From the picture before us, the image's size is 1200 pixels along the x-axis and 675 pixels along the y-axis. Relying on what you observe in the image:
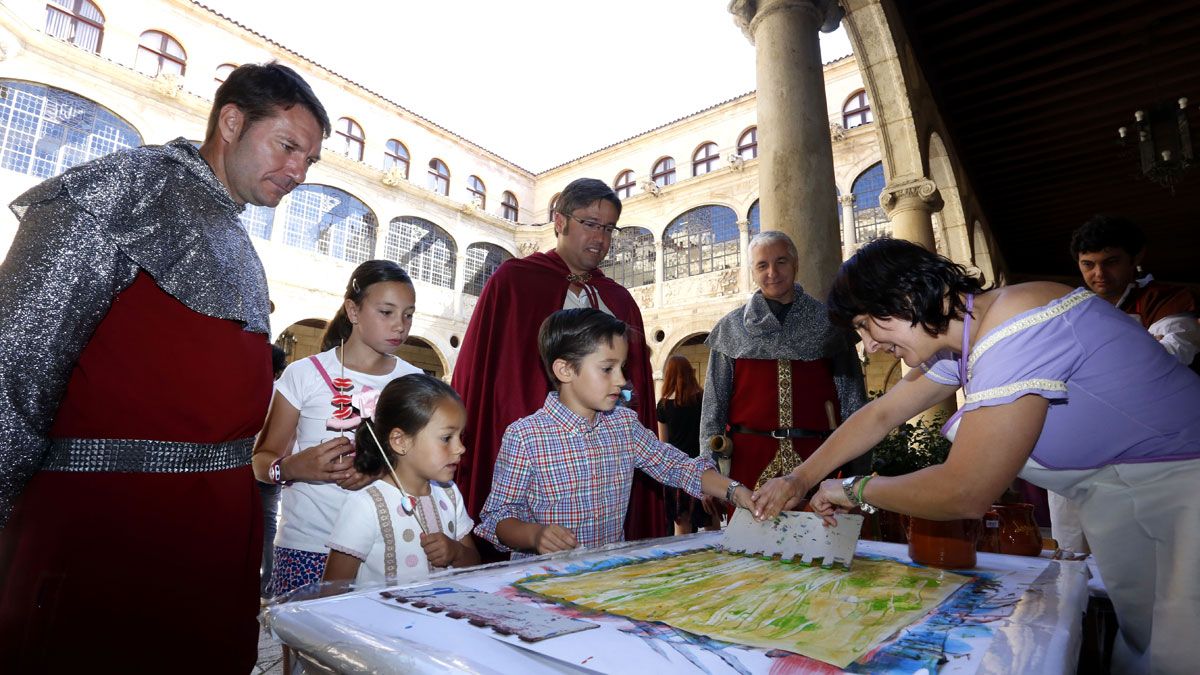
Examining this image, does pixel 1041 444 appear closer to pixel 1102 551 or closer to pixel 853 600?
pixel 1102 551

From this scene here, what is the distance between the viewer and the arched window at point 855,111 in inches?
619

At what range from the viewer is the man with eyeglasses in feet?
8.30

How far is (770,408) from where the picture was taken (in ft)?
10.2

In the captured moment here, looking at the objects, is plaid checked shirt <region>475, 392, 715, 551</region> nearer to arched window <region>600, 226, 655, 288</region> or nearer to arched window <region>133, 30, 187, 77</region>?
arched window <region>600, 226, 655, 288</region>

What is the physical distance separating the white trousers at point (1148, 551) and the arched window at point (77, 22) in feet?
59.3

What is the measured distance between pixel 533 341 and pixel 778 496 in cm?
139

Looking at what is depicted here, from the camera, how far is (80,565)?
1.11m

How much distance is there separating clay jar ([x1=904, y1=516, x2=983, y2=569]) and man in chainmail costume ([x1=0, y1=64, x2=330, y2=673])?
1.66 meters

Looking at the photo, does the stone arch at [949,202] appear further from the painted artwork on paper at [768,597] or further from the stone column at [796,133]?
the painted artwork on paper at [768,597]

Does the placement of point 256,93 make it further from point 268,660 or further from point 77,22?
point 77,22

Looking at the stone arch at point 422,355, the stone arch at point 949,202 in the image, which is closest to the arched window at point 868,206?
the stone arch at point 949,202

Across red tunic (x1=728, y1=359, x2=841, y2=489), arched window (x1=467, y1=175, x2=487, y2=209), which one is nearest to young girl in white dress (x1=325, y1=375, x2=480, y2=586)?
red tunic (x1=728, y1=359, x2=841, y2=489)

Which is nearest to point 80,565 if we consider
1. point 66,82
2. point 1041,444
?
point 1041,444

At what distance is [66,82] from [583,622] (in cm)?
1675
